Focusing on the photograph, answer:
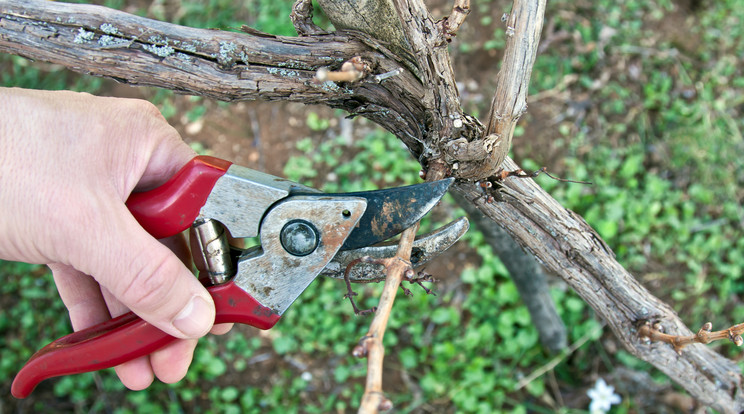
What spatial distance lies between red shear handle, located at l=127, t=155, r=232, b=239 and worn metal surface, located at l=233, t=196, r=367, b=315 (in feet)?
0.73

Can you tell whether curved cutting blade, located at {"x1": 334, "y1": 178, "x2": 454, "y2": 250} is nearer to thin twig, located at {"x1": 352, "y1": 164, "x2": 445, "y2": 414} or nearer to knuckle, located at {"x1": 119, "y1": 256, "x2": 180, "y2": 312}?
thin twig, located at {"x1": 352, "y1": 164, "x2": 445, "y2": 414}

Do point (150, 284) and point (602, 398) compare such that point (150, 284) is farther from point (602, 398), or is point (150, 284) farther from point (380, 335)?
point (602, 398)

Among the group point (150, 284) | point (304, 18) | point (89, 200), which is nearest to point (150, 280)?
point (150, 284)

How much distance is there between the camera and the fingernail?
72.5 inches

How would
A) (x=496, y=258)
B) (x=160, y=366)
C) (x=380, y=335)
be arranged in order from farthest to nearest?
(x=496, y=258), (x=160, y=366), (x=380, y=335)

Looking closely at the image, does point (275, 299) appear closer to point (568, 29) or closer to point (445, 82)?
point (445, 82)

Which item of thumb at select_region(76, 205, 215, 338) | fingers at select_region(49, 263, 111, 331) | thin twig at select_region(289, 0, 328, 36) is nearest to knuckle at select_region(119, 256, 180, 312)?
thumb at select_region(76, 205, 215, 338)

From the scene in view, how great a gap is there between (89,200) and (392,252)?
3.32 feet

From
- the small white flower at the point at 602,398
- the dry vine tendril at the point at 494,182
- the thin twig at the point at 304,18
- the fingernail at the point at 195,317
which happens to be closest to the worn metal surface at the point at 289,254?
the fingernail at the point at 195,317

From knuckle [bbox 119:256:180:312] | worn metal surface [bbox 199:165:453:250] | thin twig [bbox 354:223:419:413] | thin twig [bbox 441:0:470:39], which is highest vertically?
thin twig [bbox 441:0:470:39]

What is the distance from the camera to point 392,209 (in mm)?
1721

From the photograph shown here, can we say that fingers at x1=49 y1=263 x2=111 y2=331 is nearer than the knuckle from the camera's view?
No

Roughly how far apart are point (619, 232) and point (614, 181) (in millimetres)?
387

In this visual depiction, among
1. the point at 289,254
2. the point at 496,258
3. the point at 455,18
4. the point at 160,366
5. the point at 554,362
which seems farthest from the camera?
the point at 496,258
